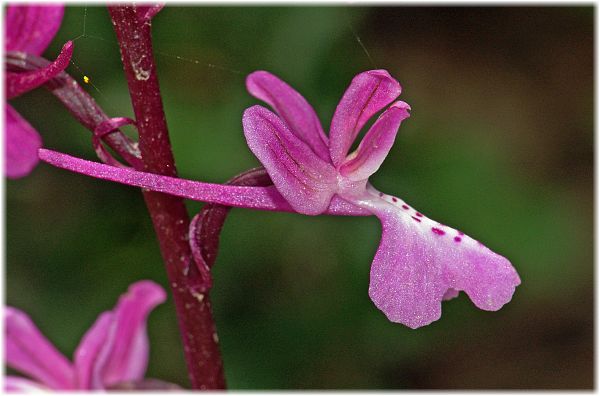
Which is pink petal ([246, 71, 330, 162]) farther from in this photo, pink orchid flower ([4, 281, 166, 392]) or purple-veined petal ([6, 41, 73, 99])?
pink orchid flower ([4, 281, 166, 392])

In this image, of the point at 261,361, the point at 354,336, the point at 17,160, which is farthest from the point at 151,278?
the point at 17,160

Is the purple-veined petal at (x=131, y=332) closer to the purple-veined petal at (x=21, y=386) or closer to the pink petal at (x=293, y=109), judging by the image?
the purple-veined petal at (x=21, y=386)

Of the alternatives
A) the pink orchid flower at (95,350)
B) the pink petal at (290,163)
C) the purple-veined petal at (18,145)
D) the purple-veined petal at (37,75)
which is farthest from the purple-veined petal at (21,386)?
the pink petal at (290,163)

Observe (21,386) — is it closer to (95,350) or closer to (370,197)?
(95,350)

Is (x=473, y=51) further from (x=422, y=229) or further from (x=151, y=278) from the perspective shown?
(x=422, y=229)

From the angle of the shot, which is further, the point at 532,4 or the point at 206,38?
the point at 532,4
